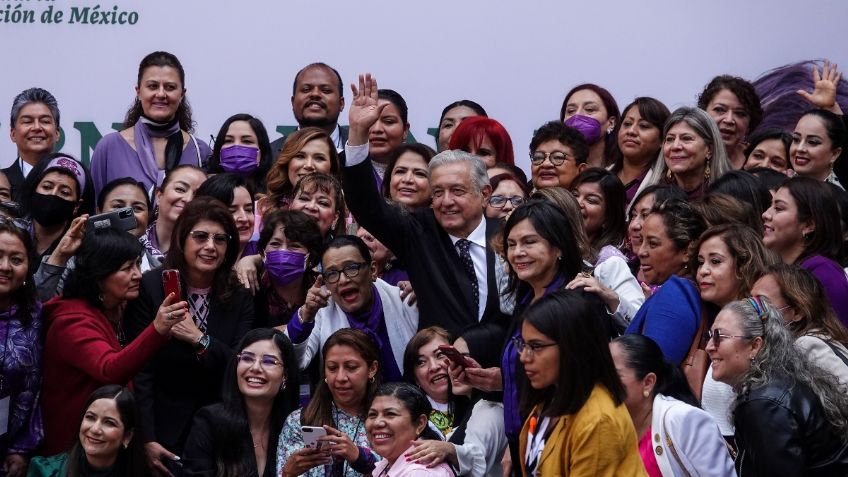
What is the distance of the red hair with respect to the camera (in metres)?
8.12

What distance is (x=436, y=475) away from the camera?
609cm

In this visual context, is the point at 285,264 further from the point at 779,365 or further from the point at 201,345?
the point at 779,365

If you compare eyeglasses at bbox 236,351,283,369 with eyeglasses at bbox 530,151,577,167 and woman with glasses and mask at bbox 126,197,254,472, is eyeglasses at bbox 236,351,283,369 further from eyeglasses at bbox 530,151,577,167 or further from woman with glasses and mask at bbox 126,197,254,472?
eyeglasses at bbox 530,151,577,167

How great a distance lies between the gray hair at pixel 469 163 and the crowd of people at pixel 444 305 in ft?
0.05

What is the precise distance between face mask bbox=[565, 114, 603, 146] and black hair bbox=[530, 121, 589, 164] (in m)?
0.32

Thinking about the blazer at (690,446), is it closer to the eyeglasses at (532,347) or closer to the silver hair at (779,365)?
the silver hair at (779,365)

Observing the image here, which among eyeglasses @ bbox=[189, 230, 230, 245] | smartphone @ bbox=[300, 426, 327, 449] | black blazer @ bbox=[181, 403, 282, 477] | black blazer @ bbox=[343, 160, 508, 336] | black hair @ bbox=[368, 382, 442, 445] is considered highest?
eyeglasses @ bbox=[189, 230, 230, 245]

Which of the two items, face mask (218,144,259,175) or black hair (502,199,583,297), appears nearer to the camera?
black hair (502,199,583,297)

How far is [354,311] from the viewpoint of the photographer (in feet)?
22.9

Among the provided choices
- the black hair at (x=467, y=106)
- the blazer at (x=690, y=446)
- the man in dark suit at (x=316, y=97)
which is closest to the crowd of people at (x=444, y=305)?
the blazer at (x=690, y=446)

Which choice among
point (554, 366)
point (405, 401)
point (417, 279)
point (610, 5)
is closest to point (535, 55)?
point (610, 5)

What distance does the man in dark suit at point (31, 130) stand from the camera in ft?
27.6

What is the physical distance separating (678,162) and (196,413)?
97.8 inches

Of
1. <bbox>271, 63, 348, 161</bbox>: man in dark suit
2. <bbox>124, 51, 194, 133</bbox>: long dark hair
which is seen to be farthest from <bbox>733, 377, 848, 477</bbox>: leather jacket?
<bbox>124, 51, 194, 133</bbox>: long dark hair
